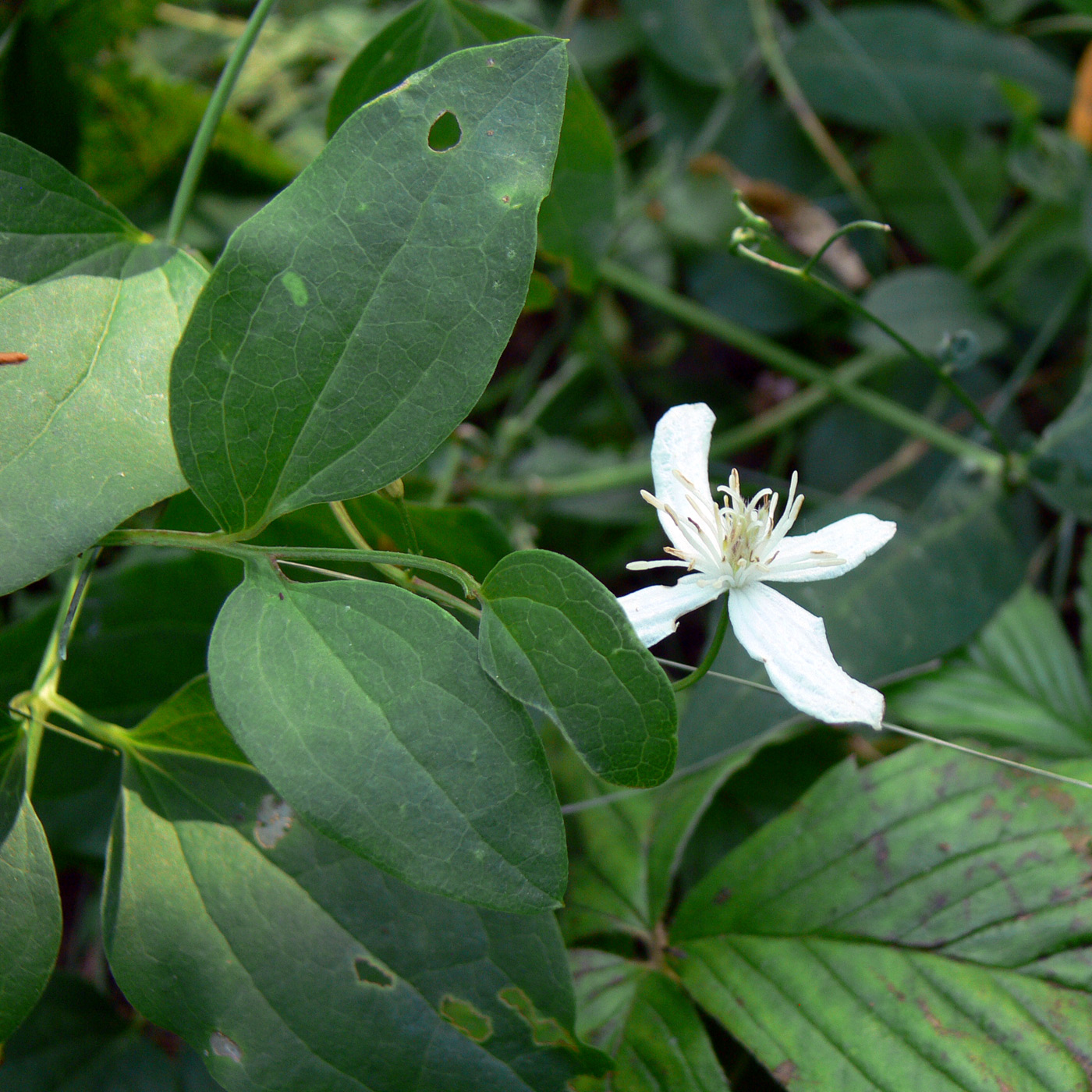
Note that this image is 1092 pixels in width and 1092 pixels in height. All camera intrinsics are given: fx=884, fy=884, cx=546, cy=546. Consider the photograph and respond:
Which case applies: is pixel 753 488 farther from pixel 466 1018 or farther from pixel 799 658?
pixel 466 1018

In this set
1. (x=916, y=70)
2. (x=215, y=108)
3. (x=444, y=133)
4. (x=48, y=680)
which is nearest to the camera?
(x=48, y=680)

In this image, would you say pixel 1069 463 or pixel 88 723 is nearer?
pixel 88 723

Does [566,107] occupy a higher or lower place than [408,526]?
higher

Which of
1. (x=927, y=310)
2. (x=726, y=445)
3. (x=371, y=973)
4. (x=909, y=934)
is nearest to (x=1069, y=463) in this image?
(x=927, y=310)

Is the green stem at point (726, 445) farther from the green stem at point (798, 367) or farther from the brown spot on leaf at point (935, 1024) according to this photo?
the brown spot on leaf at point (935, 1024)

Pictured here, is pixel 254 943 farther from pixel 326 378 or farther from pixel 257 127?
pixel 257 127

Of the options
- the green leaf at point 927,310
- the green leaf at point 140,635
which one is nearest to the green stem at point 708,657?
the green leaf at point 140,635
